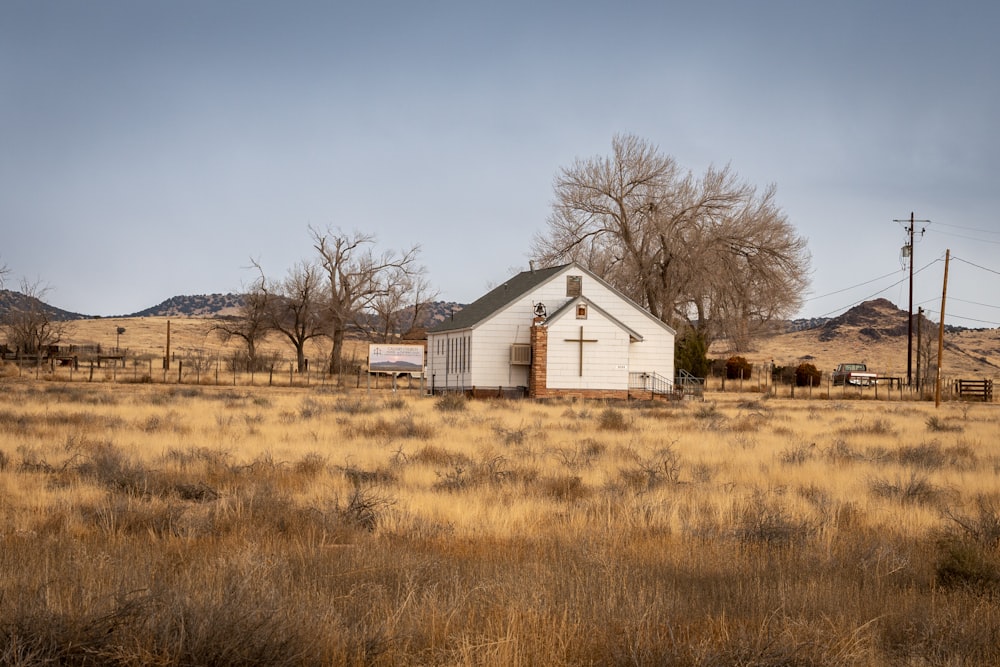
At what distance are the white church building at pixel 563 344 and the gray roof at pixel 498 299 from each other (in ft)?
0.38

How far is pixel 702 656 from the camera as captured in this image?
18.1 feet

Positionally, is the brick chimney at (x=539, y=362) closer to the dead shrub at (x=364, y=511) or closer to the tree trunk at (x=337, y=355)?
the tree trunk at (x=337, y=355)

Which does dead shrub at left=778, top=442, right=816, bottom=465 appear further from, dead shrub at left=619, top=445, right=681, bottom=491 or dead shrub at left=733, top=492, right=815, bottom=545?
dead shrub at left=733, top=492, right=815, bottom=545

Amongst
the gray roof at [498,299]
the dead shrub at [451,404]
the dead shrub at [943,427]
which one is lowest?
the dead shrub at [943,427]

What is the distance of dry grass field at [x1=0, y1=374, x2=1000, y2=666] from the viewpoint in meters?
5.75

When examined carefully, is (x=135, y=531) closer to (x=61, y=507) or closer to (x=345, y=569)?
(x=61, y=507)

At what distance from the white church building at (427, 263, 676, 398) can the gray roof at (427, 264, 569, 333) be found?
0.12 meters

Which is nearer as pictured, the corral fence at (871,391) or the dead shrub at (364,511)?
the dead shrub at (364,511)

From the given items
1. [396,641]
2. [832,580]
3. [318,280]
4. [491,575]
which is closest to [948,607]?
[832,580]

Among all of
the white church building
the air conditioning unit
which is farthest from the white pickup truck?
the air conditioning unit

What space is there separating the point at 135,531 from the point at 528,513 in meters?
3.92

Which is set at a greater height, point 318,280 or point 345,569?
point 318,280

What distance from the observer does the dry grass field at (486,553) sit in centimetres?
575

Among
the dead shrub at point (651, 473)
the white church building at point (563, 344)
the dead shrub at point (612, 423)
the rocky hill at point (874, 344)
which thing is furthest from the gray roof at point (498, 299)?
the rocky hill at point (874, 344)
